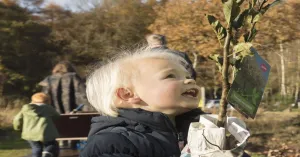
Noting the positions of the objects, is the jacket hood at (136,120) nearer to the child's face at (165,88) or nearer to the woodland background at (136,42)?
the child's face at (165,88)

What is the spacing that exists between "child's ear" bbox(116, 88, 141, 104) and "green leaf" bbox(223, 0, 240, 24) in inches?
21.3

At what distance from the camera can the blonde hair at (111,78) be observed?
6.00 ft

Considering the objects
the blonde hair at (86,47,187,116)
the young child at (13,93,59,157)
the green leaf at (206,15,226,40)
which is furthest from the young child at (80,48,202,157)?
the young child at (13,93,59,157)

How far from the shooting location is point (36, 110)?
6184mm

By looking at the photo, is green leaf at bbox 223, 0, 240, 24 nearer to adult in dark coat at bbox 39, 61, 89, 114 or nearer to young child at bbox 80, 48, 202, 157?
young child at bbox 80, 48, 202, 157

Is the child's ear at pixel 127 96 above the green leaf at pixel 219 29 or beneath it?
beneath

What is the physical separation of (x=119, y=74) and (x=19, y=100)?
17288 millimetres

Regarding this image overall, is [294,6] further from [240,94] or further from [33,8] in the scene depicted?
[33,8]

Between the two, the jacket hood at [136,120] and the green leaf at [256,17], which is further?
the jacket hood at [136,120]

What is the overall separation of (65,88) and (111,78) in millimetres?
5690

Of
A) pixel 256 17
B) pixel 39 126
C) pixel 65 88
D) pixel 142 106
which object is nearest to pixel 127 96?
pixel 142 106

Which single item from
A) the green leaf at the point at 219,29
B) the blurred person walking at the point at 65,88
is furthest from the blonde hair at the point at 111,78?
the blurred person walking at the point at 65,88

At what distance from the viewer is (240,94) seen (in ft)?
4.82

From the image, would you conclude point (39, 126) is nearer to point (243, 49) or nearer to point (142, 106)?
point (142, 106)
